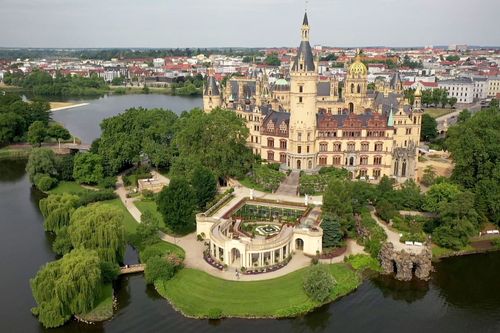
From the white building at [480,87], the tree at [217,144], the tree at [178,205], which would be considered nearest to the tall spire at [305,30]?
the tree at [217,144]

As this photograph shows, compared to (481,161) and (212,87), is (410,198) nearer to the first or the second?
(481,161)

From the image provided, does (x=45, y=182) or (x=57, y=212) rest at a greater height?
(x=57, y=212)

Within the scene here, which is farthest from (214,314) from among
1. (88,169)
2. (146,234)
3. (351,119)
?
(351,119)

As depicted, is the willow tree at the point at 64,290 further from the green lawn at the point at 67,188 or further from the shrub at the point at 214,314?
the green lawn at the point at 67,188

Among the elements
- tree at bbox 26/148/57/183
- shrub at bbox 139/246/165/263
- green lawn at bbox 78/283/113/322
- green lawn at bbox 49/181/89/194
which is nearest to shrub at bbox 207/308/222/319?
green lawn at bbox 78/283/113/322

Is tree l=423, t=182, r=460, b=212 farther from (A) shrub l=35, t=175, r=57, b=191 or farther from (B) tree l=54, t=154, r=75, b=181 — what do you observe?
(A) shrub l=35, t=175, r=57, b=191
